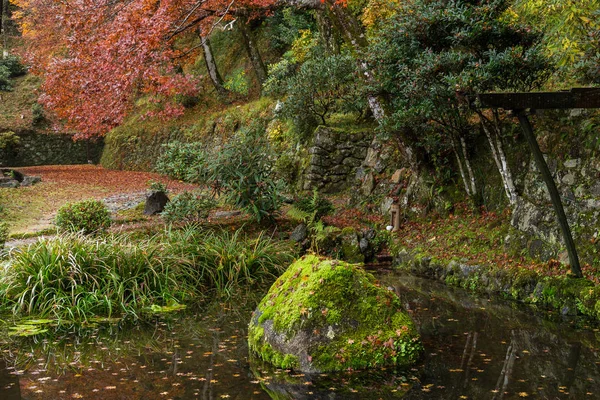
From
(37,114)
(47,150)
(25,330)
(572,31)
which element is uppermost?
(37,114)

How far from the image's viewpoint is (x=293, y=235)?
11.5 metres

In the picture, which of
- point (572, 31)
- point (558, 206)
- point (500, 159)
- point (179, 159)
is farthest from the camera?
point (179, 159)

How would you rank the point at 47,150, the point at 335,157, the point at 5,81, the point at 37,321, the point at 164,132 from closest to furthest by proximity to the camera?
1. the point at 37,321
2. the point at 335,157
3. the point at 164,132
4. the point at 47,150
5. the point at 5,81

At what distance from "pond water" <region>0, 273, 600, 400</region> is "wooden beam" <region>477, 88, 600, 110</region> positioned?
2595mm

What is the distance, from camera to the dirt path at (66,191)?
1490 centimetres

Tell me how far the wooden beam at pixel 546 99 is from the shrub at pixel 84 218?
25.2 feet

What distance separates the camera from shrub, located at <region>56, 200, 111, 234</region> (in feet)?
37.8

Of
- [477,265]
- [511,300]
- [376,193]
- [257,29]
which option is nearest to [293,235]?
[376,193]

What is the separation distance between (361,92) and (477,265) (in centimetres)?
401

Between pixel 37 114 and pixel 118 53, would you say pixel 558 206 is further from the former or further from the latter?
pixel 37 114

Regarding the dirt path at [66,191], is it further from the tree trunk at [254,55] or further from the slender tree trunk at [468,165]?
the slender tree trunk at [468,165]

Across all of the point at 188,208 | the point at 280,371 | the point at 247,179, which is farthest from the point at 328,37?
the point at 280,371

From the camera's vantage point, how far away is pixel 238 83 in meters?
22.8

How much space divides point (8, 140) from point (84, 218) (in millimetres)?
17426
